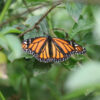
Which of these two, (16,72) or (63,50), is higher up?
(63,50)

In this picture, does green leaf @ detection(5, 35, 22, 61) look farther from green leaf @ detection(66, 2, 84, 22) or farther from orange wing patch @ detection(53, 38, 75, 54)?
orange wing patch @ detection(53, 38, 75, 54)

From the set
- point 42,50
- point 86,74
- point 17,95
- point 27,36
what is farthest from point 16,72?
point 86,74

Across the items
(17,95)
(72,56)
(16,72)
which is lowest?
(17,95)

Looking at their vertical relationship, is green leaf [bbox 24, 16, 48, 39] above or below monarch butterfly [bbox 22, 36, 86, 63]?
→ above

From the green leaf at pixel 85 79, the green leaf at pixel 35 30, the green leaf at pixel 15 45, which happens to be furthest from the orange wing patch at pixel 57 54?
the green leaf at pixel 85 79

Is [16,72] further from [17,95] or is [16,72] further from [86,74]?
[86,74]

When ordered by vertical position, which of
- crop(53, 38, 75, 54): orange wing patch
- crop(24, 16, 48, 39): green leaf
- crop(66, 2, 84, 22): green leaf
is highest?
crop(66, 2, 84, 22): green leaf

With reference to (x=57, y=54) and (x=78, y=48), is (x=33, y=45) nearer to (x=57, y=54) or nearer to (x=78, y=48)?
(x=57, y=54)

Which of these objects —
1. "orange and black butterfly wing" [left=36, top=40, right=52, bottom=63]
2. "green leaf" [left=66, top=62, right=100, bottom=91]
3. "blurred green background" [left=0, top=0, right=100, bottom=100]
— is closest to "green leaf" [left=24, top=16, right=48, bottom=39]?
"blurred green background" [left=0, top=0, right=100, bottom=100]
